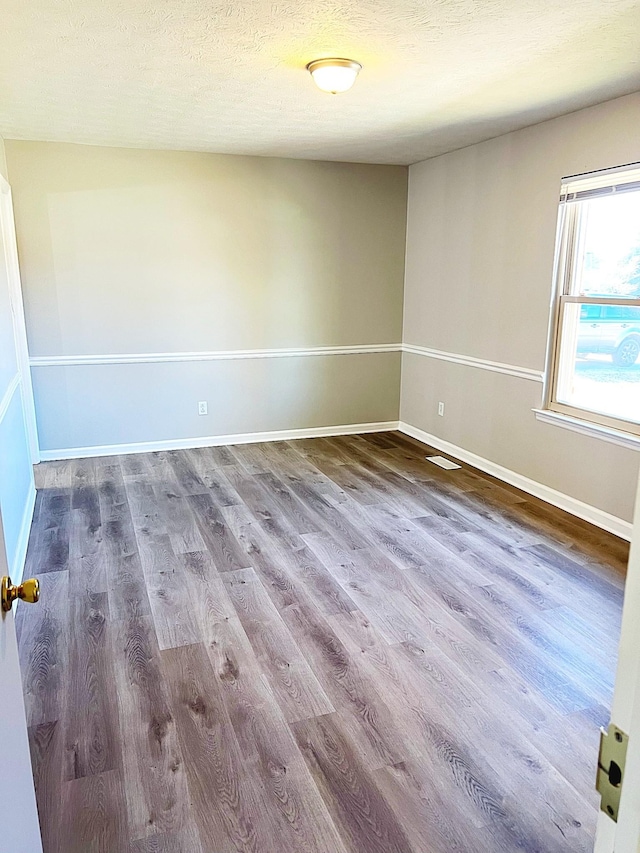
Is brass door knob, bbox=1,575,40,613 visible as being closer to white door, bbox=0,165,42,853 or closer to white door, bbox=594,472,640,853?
white door, bbox=0,165,42,853

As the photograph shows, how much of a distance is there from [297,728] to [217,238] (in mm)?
4011

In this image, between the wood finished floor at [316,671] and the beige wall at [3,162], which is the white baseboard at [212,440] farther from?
the beige wall at [3,162]

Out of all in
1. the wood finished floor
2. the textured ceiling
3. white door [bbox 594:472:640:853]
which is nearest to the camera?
white door [bbox 594:472:640:853]

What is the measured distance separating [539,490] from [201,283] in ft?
10.3

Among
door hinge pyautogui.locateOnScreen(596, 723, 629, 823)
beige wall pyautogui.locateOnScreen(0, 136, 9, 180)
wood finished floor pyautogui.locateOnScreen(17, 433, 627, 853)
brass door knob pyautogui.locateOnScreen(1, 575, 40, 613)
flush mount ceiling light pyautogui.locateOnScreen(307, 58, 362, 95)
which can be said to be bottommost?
wood finished floor pyautogui.locateOnScreen(17, 433, 627, 853)

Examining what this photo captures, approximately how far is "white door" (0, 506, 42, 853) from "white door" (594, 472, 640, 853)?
939 mm

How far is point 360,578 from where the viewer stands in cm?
303

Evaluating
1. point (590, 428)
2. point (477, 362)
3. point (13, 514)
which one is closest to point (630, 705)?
point (13, 514)

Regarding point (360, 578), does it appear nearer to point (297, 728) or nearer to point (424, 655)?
point (424, 655)

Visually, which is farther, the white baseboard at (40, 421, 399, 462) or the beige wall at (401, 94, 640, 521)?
the white baseboard at (40, 421, 399, 462)

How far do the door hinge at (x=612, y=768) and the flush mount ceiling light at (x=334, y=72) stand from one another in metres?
2.82

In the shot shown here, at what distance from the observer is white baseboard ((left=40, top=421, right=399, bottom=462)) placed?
493 centimetres

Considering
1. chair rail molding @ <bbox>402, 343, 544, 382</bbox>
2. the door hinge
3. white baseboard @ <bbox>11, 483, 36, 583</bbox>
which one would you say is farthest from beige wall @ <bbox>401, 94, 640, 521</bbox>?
white baseboard @ <bbox>11, 483, 36, 583</bbox>

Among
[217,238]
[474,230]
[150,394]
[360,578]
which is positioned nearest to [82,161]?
[217,238]
